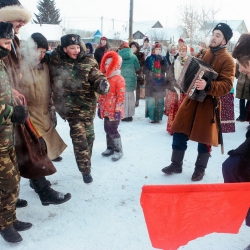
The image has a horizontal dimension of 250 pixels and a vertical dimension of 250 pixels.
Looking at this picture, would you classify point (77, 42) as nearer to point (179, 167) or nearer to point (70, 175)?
point (70, 175)

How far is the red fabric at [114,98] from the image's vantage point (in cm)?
405

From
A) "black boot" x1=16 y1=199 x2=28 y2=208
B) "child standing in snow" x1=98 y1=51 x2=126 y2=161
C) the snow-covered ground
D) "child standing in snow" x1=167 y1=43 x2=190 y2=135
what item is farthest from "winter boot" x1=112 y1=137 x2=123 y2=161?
"black boot" x1=16 y1=199 x2=28 y2=208

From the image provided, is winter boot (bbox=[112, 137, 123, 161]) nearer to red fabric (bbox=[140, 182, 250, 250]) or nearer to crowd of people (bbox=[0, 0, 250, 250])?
crowd of people (bbox=[0, 0, 250, 250])

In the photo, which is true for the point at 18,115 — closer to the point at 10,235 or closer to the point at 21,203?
the point at 10,235

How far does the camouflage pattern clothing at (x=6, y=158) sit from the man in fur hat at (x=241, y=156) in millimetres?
1732

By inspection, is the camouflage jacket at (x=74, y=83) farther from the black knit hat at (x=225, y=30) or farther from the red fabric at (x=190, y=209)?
the red fabric at (x=190, y=209)

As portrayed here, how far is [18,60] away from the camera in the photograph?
2.77 metres

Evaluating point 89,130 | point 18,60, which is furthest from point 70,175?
point 18,60

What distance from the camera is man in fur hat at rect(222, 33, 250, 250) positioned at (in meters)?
2.09

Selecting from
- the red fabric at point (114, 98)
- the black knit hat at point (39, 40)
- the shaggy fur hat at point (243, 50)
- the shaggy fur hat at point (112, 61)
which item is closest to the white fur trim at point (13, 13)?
the black knit hat at point (39, 40)

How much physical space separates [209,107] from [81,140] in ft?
5.11

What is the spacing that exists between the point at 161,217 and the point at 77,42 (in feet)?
7.33

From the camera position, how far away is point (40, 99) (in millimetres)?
3223

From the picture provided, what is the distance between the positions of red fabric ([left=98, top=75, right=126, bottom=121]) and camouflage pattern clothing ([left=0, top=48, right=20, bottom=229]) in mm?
1904
